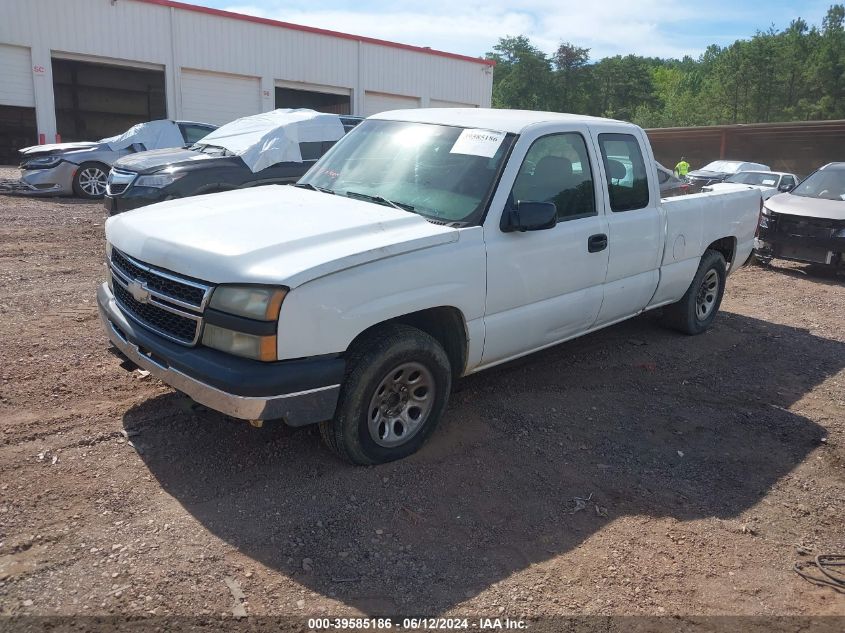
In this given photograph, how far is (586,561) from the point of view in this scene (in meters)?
3.27

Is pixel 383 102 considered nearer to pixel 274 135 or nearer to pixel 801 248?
pixel 274 135

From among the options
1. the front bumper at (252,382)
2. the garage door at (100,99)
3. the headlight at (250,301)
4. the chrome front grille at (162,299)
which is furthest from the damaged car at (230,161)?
the garage door at (100,99)

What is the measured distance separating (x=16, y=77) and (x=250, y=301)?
2110 cm

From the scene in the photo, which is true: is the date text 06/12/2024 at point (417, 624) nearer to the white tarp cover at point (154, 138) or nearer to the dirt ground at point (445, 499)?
the dirt ground at point (445, 499)

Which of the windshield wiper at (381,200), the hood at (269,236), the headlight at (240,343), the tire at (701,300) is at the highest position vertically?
the windshield wiper at (381,200)

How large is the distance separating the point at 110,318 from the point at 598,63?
2736 inches

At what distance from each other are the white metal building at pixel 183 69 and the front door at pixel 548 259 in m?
20.2

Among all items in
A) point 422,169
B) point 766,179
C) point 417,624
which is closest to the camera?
point 417,624

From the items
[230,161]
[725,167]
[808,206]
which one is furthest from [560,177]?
[725,167]

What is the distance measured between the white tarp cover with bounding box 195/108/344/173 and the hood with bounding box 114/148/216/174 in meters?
0.46

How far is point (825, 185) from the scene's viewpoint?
36.2ft

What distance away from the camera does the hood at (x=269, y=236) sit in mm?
3342

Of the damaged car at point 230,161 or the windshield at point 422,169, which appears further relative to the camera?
the damaged car at point 230,161

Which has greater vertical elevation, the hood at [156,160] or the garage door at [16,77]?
the garage door at [16,77]
